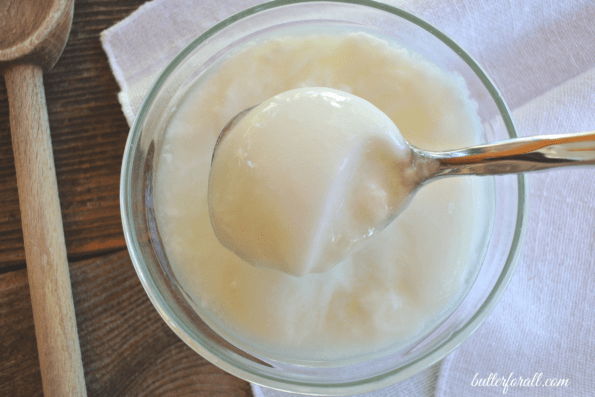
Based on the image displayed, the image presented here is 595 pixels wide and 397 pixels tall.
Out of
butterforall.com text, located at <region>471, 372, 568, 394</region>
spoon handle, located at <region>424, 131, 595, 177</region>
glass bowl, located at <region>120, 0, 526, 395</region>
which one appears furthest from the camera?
butterforall.com text, located at <region>471, 372, 568, 394</region>

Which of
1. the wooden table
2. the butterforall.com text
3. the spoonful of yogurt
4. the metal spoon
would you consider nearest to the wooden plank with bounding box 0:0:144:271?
the wooden table

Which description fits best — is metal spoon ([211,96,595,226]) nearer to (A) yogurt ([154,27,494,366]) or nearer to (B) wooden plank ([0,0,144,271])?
(A) yogurt ([154,27,494,366])

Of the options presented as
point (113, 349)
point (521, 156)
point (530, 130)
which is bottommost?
point (113, 349)

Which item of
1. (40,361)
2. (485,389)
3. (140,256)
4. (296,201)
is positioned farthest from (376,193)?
(40,361)

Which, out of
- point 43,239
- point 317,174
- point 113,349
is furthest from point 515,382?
point 43,239

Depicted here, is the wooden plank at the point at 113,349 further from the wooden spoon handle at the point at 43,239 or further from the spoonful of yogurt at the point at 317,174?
the spoonful of yogurt at the point at 317,174

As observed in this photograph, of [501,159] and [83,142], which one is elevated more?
[501,159]

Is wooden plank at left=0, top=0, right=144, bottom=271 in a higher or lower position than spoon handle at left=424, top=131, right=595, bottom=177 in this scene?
lower

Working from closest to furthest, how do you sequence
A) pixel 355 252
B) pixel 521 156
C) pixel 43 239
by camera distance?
pixel 521 156
pixel 355 252
pixel 43 239

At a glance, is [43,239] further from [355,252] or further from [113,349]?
[355,252]

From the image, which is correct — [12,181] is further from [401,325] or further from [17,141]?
[401,325]
